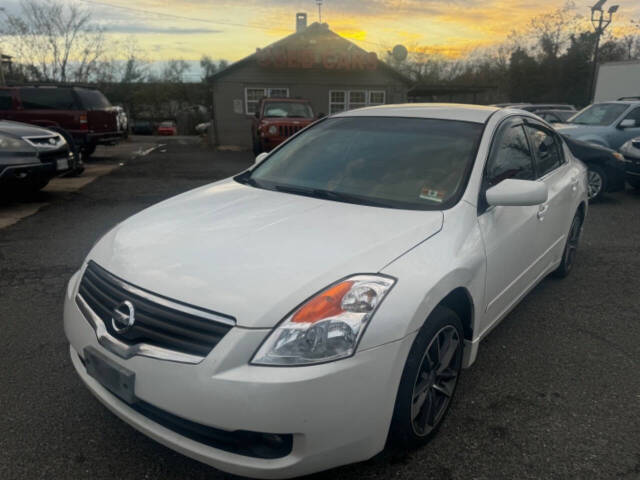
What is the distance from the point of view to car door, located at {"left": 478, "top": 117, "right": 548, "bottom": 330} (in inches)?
106

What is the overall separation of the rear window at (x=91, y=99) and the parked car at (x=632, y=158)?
495 inches

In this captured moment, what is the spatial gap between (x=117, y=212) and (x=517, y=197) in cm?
629

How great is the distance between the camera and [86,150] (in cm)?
1391

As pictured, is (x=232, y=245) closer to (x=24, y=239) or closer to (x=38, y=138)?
(x=24, y=239)

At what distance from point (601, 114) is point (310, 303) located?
34.3 ft

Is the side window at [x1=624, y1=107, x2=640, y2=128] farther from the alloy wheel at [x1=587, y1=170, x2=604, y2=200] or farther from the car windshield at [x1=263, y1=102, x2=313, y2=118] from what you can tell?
the car windshield at [x1=263, y1=102, x2=313, y2=118]

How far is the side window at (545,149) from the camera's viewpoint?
362 centimetres

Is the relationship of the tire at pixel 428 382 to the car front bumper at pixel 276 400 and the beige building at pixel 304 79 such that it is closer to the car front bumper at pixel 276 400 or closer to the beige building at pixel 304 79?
the car front bumper at pixel 276 400

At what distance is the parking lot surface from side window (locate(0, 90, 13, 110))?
9.80m

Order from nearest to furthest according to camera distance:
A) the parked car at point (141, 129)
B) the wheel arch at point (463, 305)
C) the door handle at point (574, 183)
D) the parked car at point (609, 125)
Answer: the wheel arch at point (463, 305) → the door handle at point (574, 183) → the parked car at point (609, 125) → the parked car at point (141, 129)

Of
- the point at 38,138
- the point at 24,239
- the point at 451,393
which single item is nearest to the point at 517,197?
the point at 451,393

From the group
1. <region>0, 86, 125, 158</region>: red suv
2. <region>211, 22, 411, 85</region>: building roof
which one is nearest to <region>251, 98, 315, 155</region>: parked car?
<region>0, 86, 125, 158</region>: red suv

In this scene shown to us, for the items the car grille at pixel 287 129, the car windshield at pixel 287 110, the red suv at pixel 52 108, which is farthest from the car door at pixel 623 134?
the red suv at pixel 52 108

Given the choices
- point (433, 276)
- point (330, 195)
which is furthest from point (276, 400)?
point (330, 195)
